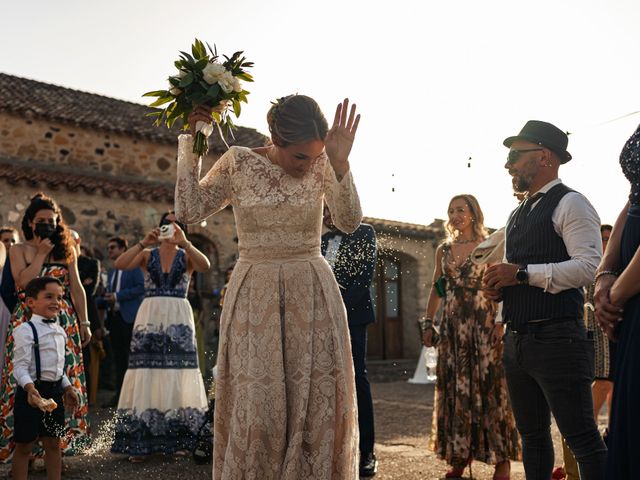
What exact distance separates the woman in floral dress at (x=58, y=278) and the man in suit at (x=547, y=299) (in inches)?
125

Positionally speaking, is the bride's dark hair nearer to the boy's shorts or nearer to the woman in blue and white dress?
the woman in blue and white dress

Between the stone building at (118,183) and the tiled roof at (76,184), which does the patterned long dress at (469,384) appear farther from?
the tiled roof at (76,184)

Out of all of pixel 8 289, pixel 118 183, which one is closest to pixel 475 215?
pixel 8 289

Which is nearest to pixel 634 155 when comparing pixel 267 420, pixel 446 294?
pixel 267 420

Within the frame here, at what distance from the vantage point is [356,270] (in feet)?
17.3

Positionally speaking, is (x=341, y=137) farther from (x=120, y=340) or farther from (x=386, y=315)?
(x=386, y=315)

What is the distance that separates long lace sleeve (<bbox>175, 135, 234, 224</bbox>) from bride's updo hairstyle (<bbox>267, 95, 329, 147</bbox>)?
31 centimetres

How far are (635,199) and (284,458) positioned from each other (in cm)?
168

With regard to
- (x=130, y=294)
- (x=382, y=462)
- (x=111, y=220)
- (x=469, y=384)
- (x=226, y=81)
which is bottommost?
(x=382, y=462)

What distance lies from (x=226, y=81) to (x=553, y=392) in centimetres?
206

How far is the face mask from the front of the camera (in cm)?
533

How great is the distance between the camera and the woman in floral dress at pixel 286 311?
9.53 feet

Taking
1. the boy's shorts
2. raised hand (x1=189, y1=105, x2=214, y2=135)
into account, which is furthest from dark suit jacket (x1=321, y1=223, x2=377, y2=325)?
raised hand (x1=189, y1=105, x2=214, y2=135)

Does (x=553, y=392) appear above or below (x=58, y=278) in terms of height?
below
